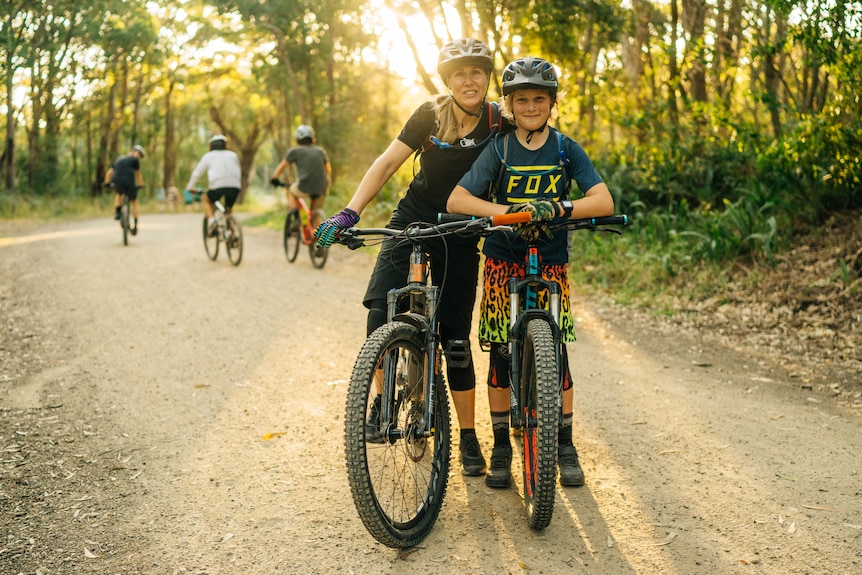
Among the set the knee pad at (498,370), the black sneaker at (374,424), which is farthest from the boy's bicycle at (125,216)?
the black sneaker at (374,424)

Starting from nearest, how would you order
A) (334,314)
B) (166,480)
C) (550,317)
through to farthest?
1. (550,317)
2. (166,480)
3. (334,314)

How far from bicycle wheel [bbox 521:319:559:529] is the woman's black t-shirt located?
858mm

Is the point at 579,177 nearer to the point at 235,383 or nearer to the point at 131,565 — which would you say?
the point at 131,565

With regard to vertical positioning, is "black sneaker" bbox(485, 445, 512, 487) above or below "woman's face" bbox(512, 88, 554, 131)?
below

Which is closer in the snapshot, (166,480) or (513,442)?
(166,480)

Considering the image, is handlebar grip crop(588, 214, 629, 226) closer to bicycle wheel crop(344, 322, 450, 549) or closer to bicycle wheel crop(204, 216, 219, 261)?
bicycle wheel crop(344, 322, 450, 549)

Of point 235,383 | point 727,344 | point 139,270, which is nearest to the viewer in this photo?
point 235,383

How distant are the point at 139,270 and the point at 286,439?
797 centimetres

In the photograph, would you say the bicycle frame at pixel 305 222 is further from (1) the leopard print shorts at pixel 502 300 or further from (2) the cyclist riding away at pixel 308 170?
(1) the leopard print shorts at pixel 502 300

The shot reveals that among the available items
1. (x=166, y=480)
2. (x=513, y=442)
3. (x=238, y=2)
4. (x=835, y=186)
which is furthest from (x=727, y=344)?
(x=238, y=2)

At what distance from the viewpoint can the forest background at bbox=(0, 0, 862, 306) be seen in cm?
867

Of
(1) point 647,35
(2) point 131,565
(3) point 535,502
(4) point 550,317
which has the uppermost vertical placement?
(1) point 647,35

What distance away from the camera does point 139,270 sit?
11.7m

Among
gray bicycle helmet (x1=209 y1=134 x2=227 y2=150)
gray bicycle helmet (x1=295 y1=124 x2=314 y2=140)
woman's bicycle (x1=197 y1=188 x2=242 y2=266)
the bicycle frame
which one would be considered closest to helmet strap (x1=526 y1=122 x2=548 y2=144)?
the bicycle frame
